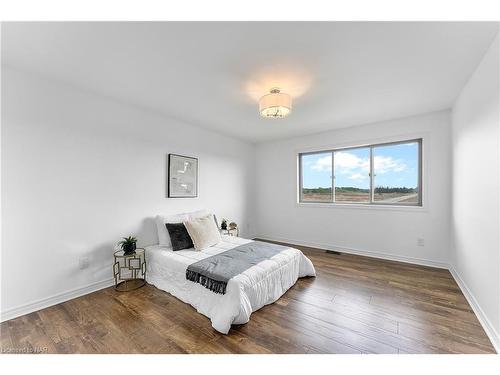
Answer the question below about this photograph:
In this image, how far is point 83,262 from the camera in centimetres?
239

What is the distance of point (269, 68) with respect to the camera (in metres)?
1.95

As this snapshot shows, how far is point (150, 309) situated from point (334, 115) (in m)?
3.55

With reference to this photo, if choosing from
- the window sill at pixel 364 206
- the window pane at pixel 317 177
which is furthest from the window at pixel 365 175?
the window sill at pixel 364 206

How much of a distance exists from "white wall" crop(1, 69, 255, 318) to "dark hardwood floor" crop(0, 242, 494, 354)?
40 centimetres

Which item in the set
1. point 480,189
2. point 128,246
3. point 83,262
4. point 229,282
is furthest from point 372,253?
point 83,262

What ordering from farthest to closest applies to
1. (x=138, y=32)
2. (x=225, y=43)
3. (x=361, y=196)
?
1. (x=361, y=196)
2. (x=225, y=43)
3. (x=138, y=32)

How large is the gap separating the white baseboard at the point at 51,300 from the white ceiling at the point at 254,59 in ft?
7.56

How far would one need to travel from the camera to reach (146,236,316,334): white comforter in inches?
71.8

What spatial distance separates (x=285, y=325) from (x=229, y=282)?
623mm

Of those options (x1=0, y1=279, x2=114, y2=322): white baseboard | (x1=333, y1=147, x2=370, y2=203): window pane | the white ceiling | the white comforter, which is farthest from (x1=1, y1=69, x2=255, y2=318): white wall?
(x1=333, y1=147, x2=370, y2=203): window pane

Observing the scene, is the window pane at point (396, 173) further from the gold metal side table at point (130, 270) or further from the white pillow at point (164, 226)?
the gold metal side table at point (130, 270)

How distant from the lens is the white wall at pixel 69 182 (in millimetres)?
1974
